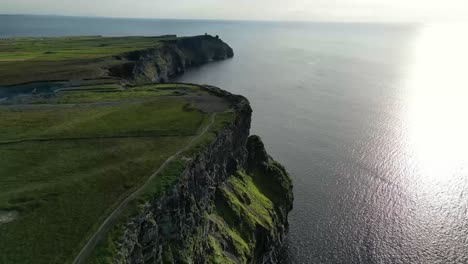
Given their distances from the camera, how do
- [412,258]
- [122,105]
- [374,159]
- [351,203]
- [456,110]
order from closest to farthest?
[412,258] < [122,105] < [351,203] < [374,159] < [456,110]

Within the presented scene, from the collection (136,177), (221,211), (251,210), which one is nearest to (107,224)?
(136,177)

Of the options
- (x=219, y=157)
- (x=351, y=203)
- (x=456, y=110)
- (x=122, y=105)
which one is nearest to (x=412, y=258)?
(x=351, y=203)

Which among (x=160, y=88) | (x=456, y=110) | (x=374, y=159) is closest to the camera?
(x=160, y=88)

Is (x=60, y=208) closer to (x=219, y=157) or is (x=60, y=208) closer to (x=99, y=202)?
(x=99, y=202)

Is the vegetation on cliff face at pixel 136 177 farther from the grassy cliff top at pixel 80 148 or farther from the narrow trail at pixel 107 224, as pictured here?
the narrow trail at pixel 107 224

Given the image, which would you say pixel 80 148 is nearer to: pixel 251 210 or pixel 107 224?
pixel 107 224

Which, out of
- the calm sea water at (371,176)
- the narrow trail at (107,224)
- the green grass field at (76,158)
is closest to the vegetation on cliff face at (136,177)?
the green grass field at (76,158)

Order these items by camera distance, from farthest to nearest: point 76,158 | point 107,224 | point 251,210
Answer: point 251,210
point 76,158
point 107,224

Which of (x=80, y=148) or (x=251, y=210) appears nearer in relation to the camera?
(x=80, y=148)
